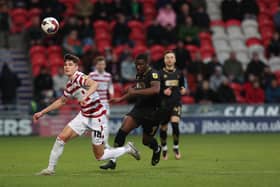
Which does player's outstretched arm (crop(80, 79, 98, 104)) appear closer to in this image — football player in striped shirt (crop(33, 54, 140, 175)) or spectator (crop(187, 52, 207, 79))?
football player in striped shirt (crop(33, 54, 140, 175))

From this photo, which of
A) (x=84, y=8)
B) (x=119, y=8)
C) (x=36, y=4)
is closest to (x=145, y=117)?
(x=36, y=4)

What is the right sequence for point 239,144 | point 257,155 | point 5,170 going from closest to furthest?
point 5,170 < point 257,155 < point 239,144

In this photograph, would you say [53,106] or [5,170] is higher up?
[53,106]

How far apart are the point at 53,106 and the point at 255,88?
14.6 metres

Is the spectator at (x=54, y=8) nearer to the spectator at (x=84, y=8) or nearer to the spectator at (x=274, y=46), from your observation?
the spectator at (x=84, y=8)

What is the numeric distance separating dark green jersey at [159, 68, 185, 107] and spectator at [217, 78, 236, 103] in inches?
367

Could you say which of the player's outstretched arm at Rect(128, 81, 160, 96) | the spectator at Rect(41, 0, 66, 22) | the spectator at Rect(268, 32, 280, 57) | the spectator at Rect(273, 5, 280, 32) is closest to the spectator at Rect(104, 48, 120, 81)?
the spectator at Rect(41, 0, 66, 22)

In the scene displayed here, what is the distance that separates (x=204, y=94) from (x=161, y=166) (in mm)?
11596

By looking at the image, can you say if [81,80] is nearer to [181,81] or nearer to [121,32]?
[181,81]

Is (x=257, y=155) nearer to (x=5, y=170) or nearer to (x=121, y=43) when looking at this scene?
(x=5, y=170)

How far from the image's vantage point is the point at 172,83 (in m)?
17.2

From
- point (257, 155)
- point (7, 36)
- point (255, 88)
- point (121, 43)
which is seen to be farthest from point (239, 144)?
point (7, 36)

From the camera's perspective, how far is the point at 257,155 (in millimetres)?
17344

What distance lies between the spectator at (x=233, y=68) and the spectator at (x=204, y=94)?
5.10 ft
